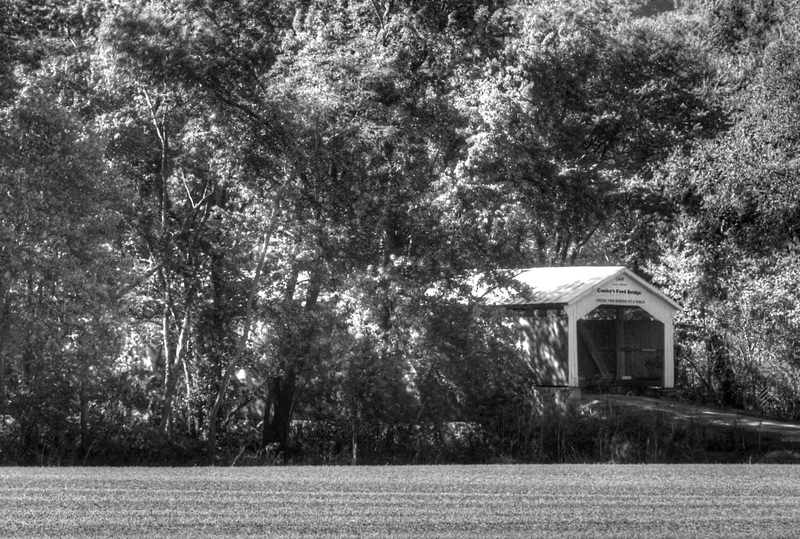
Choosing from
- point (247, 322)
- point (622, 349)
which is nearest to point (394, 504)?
point (247, 322)

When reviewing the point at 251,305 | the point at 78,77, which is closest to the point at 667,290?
the point at 251,305

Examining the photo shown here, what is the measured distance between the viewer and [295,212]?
21.1 m

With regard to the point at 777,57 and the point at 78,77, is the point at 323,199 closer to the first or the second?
the point at 78,77

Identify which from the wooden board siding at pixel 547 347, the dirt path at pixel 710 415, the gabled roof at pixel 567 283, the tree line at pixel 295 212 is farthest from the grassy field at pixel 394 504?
the wooden board siding at pixel 547 347

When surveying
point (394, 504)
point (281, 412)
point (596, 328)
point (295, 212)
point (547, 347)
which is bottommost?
point (394, 504)

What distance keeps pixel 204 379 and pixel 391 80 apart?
23.9ft

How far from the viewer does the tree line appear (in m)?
19.1

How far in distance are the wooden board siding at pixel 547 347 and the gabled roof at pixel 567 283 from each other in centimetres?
71

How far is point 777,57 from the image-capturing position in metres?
19.7

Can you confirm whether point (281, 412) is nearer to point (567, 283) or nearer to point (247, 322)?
point (247, 322)

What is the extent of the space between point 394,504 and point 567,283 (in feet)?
55.5

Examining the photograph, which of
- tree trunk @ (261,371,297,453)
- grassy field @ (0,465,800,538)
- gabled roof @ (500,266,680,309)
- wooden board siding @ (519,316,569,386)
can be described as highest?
gabled roof @ (500,266,680,309)

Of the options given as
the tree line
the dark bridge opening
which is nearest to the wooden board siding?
the dark bridge opening

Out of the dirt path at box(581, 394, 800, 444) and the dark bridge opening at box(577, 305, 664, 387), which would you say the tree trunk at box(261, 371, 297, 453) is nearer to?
the dirt path at box(581, 394, 800, 444)
